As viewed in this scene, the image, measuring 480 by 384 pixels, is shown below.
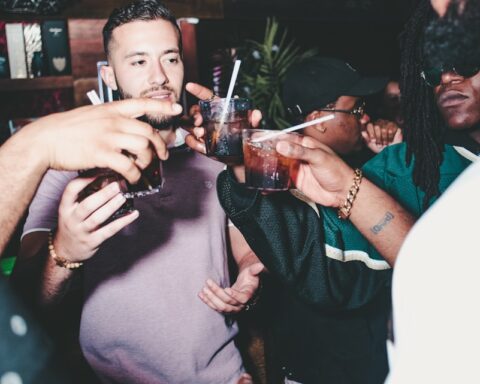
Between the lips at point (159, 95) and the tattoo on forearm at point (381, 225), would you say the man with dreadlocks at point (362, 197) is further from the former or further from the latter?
the lips at point (159, 95)

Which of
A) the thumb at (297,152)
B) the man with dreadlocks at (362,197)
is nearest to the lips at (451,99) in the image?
the man with dreadlocks at (362,197)

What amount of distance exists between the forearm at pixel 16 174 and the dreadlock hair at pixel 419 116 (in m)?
1.62

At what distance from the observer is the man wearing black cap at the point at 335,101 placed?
3016 mm

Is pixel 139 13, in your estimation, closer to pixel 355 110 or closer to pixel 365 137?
pixel 355 110

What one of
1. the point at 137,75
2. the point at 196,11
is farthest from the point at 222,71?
the point at 137,75

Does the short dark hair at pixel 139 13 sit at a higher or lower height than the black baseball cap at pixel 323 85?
higher

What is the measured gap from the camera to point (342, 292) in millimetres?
1665

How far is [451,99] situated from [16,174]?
187 centimetres

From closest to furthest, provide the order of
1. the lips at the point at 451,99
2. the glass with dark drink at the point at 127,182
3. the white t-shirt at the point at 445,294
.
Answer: the white t-shirt at the point at 445,294 < the glass with dark drink at the point at 127,182 < the lips at the point at 451,99

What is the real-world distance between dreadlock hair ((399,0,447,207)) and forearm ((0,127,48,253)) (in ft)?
5.31

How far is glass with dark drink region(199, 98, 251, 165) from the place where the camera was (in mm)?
1552

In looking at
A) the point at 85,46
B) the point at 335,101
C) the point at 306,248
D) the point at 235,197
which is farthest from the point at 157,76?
the point at 85,46

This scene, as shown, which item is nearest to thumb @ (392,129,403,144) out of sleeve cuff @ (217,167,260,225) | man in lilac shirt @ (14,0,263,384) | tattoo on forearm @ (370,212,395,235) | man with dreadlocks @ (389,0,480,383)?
man in lilac shirt @ (14,0,263,384)

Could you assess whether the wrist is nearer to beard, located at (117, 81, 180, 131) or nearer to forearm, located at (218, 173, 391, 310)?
forearm, located at (218, 173, 391, 310)
